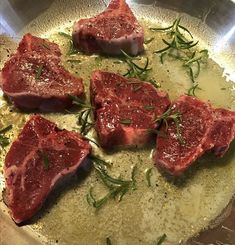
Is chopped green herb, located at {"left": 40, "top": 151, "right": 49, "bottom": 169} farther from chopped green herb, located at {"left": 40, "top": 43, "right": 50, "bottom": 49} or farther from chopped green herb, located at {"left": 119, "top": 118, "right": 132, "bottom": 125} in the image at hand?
chopped green herb, located at {"left": 40, "top": 43, "right": 50, "bottom": 49}

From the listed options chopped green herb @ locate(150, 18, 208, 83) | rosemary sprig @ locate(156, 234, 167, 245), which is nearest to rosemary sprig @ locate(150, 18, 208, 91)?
chopped green herb @ locate(150, 18, 208, 83)

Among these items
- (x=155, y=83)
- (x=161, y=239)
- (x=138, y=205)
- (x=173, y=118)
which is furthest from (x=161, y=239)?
(x=155, y=83)

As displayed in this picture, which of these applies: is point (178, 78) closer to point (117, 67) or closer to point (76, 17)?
point (117, 67)

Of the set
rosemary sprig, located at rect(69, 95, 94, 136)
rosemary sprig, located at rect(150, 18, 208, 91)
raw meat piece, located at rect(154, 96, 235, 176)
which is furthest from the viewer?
rosemary sprig, located at rect(150, 18, 208, 91)

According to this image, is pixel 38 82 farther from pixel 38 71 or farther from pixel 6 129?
pixel 6 129

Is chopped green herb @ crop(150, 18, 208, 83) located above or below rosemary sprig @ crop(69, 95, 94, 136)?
below

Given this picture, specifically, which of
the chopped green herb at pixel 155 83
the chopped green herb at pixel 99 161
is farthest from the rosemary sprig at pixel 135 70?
the chopped green herb at pixel 99 161
